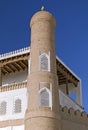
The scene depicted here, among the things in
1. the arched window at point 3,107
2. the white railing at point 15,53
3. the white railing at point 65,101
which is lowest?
the arched window at point 3,107

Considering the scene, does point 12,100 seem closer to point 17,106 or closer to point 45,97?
point 17,106

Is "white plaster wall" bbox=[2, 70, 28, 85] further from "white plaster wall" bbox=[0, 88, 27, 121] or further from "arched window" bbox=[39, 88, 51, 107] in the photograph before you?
"arched window" bbox=[39, 88, 51, 107]

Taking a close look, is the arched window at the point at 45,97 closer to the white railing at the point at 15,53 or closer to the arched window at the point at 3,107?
the arched window at the point at 3,107

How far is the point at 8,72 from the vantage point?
98.7ft

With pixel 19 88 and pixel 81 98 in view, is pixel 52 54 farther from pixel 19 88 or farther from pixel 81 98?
pixel 81 98

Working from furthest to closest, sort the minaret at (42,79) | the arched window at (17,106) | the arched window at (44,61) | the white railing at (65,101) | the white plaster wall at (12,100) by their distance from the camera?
the white railing at (65,101), the arched window at (17,106), the white plaster wall at (12,100), the arched window at (44,61), the minaret at (42,79)

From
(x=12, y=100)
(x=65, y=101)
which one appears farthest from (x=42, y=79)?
(x=65, y=101)

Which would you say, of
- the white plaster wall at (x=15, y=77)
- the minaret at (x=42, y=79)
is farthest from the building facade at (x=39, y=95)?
the white plaster wall at (x=15, y=77)

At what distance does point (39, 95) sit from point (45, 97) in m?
0.40

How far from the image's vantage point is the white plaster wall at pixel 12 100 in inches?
914

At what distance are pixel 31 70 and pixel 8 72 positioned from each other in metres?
7.32

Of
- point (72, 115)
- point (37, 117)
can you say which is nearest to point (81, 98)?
point (72, 115)

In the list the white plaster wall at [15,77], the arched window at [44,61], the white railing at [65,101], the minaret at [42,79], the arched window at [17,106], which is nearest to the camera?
the minaret at [42,79]

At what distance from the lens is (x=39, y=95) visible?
71.2ft
